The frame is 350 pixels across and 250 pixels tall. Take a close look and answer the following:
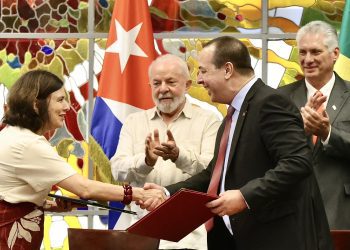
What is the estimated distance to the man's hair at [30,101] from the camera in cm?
425

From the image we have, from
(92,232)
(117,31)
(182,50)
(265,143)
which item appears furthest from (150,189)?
(182,50)

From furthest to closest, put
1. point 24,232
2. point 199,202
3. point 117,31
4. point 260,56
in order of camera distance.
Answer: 1. point 260,56
2. point 117,31
3. point 24,232
4. point 199,202

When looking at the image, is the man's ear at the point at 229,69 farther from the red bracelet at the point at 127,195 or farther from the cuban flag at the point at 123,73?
the cuban flag at the point at 123,73

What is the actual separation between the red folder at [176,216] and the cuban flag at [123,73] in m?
2.04

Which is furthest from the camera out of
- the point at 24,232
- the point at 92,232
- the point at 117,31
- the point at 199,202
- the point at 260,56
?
the point at 260,56

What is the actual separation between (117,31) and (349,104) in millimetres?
1974

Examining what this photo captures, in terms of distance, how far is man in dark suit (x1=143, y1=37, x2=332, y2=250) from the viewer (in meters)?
3.64

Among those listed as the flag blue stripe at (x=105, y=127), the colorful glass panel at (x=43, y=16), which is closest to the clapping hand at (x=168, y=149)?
the flag blue stripe at (x=105, y=127)

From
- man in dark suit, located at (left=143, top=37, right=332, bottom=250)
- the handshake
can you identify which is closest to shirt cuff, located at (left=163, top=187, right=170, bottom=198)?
the handshake

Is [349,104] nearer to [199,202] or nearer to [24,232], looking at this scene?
[199,202]

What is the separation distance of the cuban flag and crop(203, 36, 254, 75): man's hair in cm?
205

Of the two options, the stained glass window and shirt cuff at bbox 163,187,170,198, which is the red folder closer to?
shirt cuff at bbox 163,187,170,198

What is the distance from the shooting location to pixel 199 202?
3.62 m

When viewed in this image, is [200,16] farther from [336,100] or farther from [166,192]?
[166,192]
